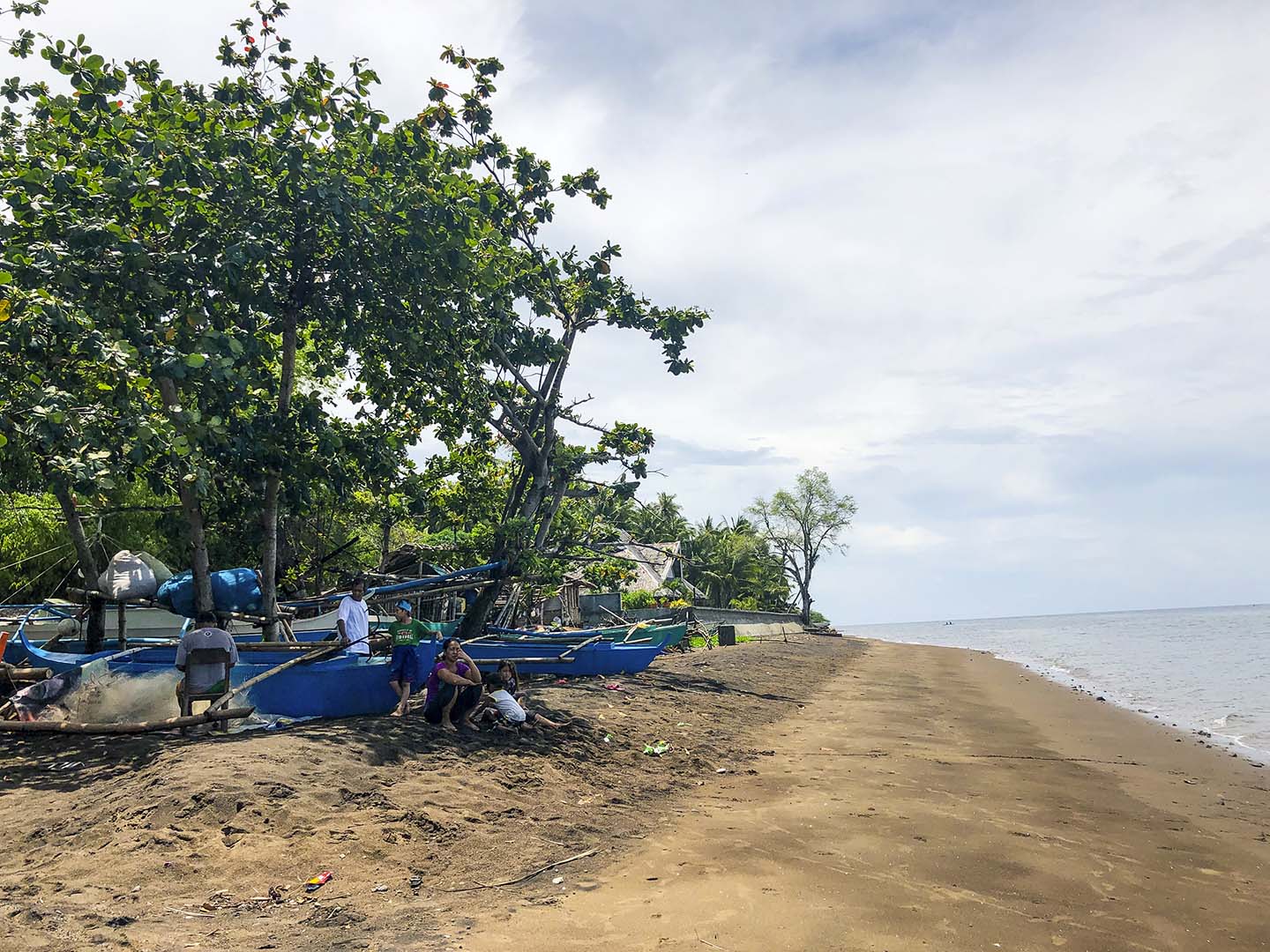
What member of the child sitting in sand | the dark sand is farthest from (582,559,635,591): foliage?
the child sitting in sand

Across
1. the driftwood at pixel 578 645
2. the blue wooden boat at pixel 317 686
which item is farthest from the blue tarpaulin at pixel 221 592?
the driftwood at pixel 578 645

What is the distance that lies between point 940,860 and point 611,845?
9.41 feet

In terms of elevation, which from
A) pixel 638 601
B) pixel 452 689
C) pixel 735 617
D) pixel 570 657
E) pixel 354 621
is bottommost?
pixel 735 617

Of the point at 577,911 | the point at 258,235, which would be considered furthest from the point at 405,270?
the point at 577,911

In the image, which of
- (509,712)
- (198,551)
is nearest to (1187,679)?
(509,712)

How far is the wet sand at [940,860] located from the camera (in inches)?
220

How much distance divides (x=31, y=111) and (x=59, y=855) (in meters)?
11.9

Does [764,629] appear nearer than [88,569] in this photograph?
No

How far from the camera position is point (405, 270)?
1383 cm

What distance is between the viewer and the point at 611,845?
7.45m

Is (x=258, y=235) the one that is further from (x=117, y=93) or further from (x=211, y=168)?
(x=117, y=93)

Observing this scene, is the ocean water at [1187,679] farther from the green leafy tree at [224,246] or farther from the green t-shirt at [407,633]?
the green leafy tree at [224,246]

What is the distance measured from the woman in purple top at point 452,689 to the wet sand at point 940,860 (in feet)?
11.0

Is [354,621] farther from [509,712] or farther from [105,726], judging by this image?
[105,726]
